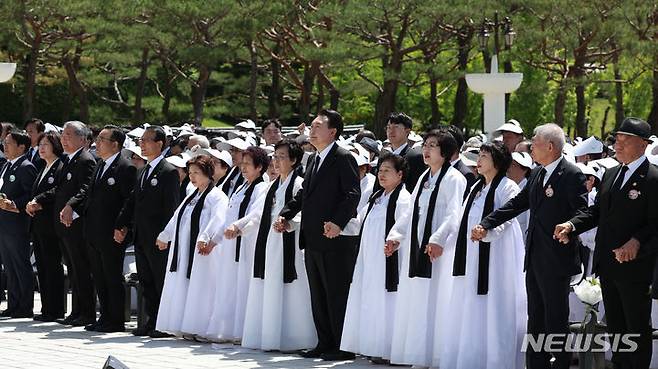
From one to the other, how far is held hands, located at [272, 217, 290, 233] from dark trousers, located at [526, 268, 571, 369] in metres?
2.84

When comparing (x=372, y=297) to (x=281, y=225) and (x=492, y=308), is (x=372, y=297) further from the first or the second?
(x=492, y=308)

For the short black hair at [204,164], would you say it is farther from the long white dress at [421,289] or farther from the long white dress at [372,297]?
the long white dress at [421,289]

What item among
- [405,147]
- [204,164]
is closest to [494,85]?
[405,147]

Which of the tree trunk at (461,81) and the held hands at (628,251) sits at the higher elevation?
the tree trunk at (461,81)

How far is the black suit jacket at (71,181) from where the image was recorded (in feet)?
47.3

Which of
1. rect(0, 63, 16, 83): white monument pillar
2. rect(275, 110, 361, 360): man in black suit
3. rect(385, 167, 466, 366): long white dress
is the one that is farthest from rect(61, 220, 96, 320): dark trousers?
rect(0, 63, 16, 83): white monument pillar

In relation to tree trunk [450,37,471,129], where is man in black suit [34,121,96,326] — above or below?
below

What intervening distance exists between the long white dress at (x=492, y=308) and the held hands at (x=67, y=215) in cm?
513

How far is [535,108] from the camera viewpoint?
162 ft

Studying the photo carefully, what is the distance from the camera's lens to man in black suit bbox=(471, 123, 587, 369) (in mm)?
9992

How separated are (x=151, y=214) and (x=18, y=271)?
2435 mm

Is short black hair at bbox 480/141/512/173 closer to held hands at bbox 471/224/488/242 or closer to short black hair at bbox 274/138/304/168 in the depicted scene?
held hands at bbox 471/224/488/242

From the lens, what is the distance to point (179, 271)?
A: 1338cm

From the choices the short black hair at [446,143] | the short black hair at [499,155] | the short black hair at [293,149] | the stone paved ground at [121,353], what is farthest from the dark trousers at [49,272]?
the short black hair at [499,155]
